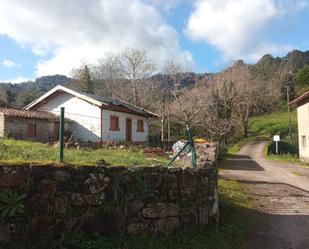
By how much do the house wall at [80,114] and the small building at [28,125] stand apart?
151 cm

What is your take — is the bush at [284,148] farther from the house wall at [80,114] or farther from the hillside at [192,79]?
the house wall at [80,114]

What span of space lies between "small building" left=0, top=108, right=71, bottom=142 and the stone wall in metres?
16.9

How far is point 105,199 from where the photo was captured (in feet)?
19.8

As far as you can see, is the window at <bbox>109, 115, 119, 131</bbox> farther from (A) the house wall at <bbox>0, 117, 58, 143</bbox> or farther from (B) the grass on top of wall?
(B) the grass on top of wall

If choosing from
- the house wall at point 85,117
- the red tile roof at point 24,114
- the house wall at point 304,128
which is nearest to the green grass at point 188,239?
the red tile roof at point 24,114

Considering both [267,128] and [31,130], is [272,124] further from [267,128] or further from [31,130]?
[31,130]

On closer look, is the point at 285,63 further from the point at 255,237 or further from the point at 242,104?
the point at 255,237

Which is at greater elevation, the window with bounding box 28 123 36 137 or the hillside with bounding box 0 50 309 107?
the hillside with bounding box 0 50 309 107

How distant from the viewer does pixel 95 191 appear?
5.93m

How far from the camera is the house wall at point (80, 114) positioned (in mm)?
26969

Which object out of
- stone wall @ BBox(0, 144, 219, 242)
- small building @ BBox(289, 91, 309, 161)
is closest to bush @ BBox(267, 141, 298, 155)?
small building @ BBox(289, 91, 309, 161)

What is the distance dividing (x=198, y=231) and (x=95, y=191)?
2218 millimetres

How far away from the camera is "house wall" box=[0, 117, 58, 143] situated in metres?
22.8

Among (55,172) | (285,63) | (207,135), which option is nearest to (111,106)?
(207,135)
